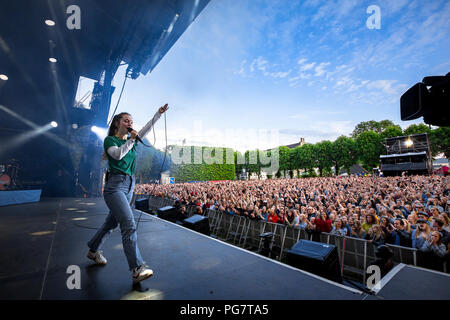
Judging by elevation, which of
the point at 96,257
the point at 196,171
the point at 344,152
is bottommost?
the point at 96,257

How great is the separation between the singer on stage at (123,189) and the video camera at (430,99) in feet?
10.5

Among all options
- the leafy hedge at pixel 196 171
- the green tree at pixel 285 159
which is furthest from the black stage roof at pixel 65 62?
the green tree at pixel 285 159

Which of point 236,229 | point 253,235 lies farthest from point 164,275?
point 236,229

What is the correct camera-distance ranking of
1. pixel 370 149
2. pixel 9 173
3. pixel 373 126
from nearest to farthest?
1. pixel 9 173
2. pixel 370 149
3. pixel 373 126

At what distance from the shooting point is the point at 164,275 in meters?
2.25

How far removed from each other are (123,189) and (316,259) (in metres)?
2.57

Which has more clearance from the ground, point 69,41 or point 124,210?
point 69,41

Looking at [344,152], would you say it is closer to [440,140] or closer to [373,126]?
[440,140]

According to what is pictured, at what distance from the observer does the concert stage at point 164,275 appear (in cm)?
184

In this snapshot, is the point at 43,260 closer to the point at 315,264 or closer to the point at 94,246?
the point at 94,246

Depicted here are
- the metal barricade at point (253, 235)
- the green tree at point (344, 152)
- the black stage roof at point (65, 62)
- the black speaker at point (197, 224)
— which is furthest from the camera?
the green tree at point (344, 152)

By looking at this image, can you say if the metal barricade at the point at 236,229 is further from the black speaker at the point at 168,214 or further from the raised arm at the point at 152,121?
the raised arm at the point at 152,121

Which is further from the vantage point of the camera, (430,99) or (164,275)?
(430,99)
